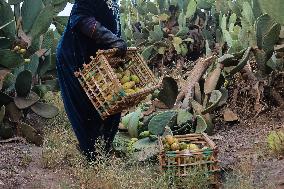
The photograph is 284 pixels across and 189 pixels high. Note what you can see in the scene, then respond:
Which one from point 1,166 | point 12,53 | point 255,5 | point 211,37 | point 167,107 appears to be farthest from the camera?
point 211,37

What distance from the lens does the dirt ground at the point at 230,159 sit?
3.46 m

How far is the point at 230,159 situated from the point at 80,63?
51.3 inches

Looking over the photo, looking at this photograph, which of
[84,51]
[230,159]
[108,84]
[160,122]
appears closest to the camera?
[108,84]

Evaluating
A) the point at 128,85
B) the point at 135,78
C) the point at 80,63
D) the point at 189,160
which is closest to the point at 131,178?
the point at 189,160

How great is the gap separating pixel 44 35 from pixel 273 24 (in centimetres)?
222

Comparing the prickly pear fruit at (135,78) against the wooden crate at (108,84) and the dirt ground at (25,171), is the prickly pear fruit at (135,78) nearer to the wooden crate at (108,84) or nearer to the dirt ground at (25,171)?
the wooden crate at (108,84)

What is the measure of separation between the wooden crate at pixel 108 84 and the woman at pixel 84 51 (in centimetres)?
13

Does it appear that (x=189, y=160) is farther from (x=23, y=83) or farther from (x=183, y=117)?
(x=23, y=83)

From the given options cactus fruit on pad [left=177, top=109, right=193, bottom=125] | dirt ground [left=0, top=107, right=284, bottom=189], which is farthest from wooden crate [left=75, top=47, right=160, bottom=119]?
cactus fruit on pad [left=177, top=109, right=193, bottom=125]

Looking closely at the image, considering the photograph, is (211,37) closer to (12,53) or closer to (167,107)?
(167,107)

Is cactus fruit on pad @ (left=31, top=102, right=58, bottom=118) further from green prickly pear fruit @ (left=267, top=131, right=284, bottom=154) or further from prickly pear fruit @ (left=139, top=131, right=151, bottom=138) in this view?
green prickly pear fruit @ (left=267, top=131, right=284, bottom=154)

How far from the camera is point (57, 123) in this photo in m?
5.30

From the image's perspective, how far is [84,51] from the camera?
11.9 feet

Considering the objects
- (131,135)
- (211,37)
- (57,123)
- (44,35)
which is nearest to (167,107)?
(131,135)
